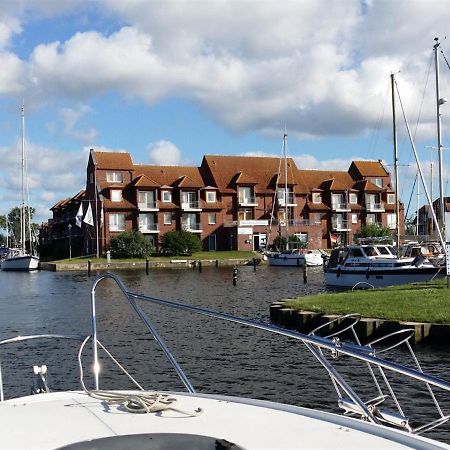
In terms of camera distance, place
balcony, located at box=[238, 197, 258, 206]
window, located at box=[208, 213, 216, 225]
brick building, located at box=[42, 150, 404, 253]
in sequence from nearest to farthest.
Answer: brick building, located at box=[42, 150, 404, 253] → window, located at box=[208, 213, 216, 225] → balcony, located at box=[238, 197, 258, 206]

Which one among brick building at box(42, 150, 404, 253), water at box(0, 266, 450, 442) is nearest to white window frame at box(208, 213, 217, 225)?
brick building at box(42, 150, 404, 253)

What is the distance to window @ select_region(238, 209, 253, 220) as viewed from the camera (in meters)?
82.7

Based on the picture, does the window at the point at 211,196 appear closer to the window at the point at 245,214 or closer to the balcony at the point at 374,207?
the window at the point at 245,214

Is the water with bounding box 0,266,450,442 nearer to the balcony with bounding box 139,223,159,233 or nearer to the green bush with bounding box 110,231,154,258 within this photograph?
the green bush with bounding box 110,231,154,258

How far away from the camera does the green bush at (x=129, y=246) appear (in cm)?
7057

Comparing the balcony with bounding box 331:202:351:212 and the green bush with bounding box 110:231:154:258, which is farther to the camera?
the balcony with bounding box 331:202:351:212

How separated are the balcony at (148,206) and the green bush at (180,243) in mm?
4544

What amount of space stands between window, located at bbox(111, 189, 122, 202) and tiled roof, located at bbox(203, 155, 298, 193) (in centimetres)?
1287

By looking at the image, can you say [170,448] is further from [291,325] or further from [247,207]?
[247,207]

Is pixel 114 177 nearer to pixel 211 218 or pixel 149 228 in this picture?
pixel 149 228

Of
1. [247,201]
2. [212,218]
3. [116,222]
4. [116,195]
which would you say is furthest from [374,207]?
[116,222]

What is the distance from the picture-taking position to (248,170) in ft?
283

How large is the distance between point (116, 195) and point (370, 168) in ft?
122

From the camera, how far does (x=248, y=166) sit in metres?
86.8
